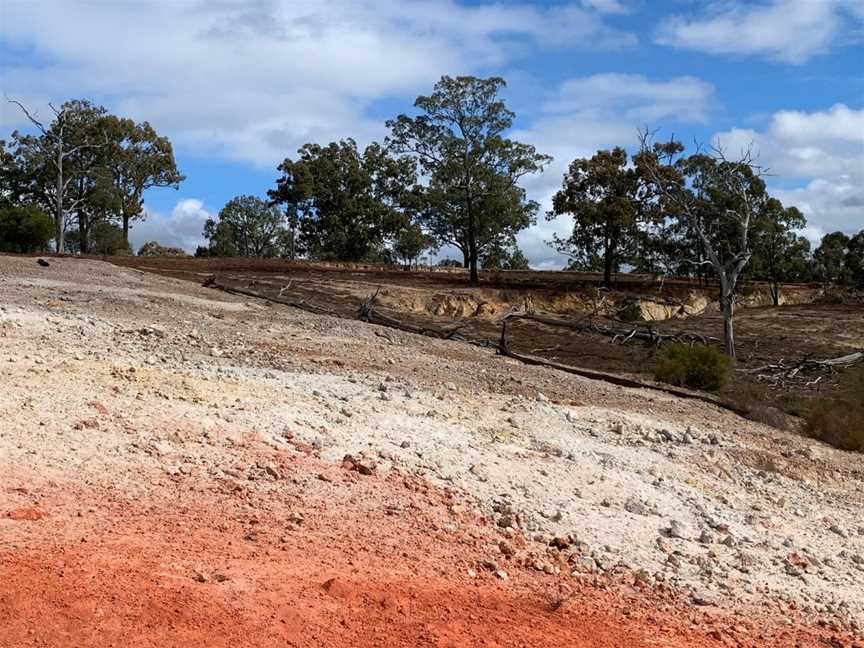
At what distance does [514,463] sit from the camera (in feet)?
22.7

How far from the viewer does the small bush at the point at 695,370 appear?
15.5 m

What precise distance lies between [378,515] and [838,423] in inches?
345

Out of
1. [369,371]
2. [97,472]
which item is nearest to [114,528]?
[97,472]

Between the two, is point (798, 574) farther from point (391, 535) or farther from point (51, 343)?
point (51, 343)

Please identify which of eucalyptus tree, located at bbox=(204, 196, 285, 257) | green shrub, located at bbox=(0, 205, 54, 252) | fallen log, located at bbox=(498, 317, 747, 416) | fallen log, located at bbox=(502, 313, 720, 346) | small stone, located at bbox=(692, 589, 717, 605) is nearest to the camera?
small stone, located at bbox=(692, 589, 717, 605)

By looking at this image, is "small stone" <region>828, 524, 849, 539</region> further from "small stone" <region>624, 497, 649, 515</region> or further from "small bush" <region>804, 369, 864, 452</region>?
"small bush" <region>804, 369, 864, 452</region>

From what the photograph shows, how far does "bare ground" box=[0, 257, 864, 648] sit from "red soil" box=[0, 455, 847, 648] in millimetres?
15

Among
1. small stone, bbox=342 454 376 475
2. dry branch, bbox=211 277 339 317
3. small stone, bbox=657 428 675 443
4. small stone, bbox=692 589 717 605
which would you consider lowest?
→ small stone, bbox=692 589 717 605

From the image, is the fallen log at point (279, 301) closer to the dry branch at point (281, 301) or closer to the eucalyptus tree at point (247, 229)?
the dry branch at point (281, 301)

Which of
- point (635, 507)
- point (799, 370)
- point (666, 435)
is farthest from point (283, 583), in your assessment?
point (799, 370)

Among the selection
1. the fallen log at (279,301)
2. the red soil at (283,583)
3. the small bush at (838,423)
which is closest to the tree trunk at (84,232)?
the fallen log at (279,301)

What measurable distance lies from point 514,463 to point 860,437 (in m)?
6.54

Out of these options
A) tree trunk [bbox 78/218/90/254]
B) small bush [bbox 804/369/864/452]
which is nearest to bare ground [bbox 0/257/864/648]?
small bush [bbox 804/369/864/452]

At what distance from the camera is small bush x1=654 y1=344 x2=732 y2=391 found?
1552 centimetres
